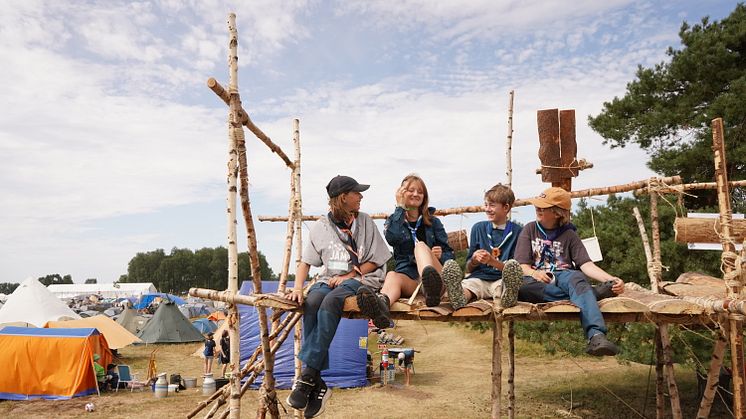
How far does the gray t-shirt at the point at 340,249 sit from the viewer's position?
486 cm

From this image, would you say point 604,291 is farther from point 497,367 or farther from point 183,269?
point 183,269

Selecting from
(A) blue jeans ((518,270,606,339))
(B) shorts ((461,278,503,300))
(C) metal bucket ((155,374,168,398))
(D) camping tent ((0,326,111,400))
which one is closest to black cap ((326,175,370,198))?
(B) shorts ((461,278,503,300))

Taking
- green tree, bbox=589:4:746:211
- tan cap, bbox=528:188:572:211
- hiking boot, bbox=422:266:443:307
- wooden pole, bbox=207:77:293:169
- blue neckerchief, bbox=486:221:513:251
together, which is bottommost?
hiking boot, bbox=422:266:443:307

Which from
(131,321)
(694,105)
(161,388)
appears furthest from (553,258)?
(131,321)

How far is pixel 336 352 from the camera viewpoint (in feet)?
48.2

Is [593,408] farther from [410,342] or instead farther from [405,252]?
[410,342]

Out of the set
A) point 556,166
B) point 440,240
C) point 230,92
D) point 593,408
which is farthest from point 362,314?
point 593,408

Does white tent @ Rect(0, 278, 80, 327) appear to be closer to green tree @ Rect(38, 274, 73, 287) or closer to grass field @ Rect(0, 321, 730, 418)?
grass field @ Rect(0, 321, 730, 418)

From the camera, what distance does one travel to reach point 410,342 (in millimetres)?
24062

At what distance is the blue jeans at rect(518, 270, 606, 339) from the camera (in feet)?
13.6

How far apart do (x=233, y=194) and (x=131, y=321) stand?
24.6m

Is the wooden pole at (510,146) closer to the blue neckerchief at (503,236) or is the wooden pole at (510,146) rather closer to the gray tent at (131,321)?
the blue neckerchief at (503,236)

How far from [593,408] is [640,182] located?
7.07 metres

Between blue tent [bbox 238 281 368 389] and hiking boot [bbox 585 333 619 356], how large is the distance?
10805 mm
